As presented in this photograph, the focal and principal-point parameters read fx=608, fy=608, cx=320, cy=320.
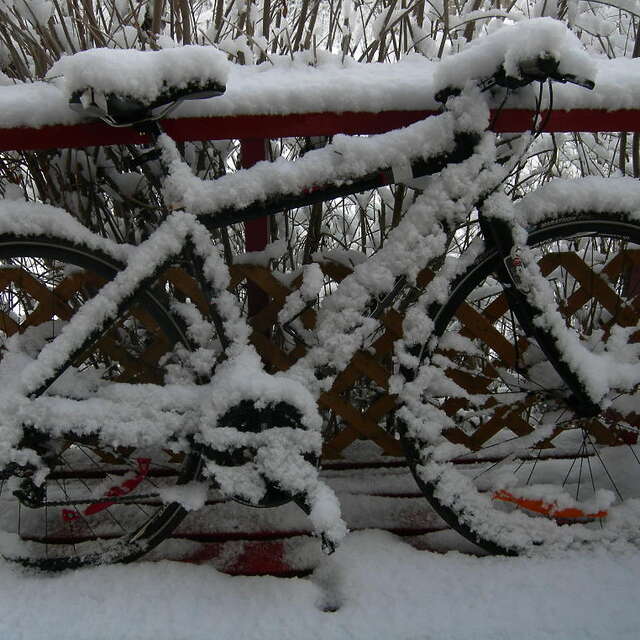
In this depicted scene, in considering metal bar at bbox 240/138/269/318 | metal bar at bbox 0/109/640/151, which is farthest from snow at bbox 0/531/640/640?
metal bar at bbox 0/109/640/151

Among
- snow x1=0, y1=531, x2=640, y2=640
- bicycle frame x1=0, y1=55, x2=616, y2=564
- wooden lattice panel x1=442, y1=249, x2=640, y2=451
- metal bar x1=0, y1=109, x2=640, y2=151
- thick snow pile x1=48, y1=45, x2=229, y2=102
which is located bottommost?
snow x1=0, y1=531, x2=640, y2=640

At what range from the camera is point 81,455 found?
2.05 metres

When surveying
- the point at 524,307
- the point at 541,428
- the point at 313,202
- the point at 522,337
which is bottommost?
the point at 541,428

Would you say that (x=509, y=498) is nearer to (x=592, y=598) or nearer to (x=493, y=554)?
(x=493, y=554)

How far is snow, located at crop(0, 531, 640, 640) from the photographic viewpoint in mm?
1429

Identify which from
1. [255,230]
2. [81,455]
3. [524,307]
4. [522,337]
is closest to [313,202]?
[255,230]

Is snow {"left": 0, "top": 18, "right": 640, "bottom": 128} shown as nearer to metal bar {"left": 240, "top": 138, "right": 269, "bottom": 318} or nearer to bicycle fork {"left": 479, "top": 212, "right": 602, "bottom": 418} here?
metal bar {"left": 240, "top": 138, "right": 269, "bottom": 318}

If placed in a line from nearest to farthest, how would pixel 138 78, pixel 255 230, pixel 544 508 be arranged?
pixel 138 78 < pixel 544 508 < pixel 255 230

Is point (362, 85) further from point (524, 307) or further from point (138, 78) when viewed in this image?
point (524, 307)

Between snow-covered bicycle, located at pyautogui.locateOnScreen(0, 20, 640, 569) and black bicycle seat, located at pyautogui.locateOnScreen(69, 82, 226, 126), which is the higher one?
black bicycle seat, located at pyautogui.locateOnScreen(69, 82, 226, 126)

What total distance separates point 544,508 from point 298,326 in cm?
84

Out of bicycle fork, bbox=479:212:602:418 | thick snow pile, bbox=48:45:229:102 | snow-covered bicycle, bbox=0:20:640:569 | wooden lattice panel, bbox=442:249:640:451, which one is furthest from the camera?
wooden lattice panel, bbox=442:249:640:451

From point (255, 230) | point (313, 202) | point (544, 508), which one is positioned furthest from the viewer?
point (255, 230)

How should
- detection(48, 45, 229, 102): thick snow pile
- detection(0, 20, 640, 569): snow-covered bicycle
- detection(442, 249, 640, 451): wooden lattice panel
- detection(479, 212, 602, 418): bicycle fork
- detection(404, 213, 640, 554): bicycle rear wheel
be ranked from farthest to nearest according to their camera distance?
detection(442, 249, 640, 451): wooden lattice panel, detection(404, 213, 640, 554): bicycle rear wheel, detection(479, 212, 602, 418): bicycle fork, detection(0, 20, 640, 569): snow-covered bicycle, detection(48, 45, 229, 102): thick snow pile
